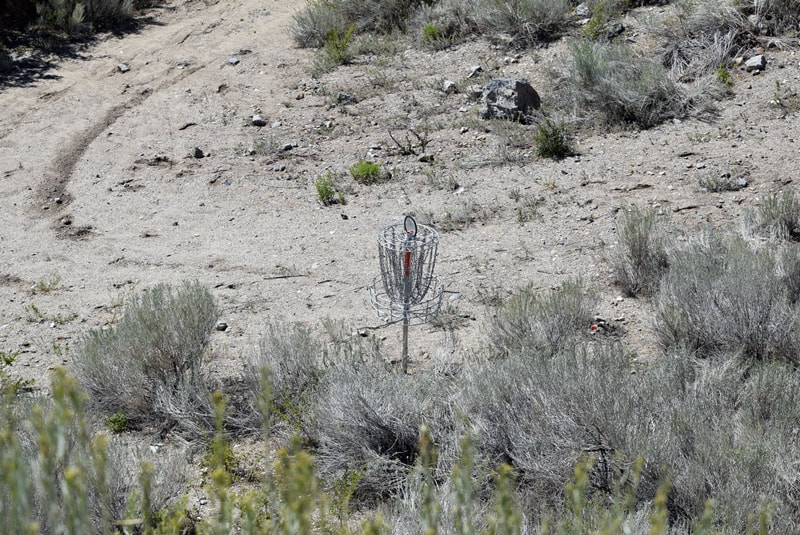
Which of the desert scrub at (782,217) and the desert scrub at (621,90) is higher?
the desert scrub at (621,90)

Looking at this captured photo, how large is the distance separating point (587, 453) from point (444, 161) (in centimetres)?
549

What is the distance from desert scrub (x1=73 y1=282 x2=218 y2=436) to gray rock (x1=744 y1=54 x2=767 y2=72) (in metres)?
7.03

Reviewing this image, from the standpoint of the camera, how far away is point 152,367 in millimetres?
5219

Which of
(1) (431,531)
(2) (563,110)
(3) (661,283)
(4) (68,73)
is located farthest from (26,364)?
(4) (68,73)

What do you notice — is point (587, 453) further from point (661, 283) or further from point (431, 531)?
point (431, 531)

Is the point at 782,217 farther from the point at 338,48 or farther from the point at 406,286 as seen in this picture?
the point at 338,48

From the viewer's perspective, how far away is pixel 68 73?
1281 centimetres

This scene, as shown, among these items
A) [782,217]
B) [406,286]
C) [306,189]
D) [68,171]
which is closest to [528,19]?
[306,189]

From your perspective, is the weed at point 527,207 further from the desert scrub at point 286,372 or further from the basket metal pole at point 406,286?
the desert scrub at point 286,372

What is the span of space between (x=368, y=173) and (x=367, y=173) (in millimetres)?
11

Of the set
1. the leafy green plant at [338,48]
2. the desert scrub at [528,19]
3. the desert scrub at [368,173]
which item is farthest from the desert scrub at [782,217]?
the leafy green plant at [338,48]

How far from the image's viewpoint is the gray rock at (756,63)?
9.39 m

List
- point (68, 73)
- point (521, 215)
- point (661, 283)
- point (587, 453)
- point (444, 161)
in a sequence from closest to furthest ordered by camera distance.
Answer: point (587, 453)
point (661, 283)
point (521, 215)
point (444, 161)
point (68, 73)

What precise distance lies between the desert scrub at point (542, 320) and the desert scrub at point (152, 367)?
1920 millimetres
